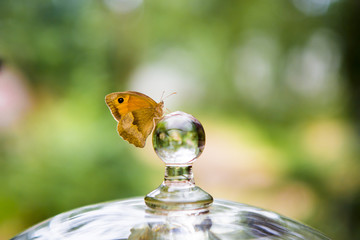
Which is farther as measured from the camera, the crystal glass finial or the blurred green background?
the blurred green background

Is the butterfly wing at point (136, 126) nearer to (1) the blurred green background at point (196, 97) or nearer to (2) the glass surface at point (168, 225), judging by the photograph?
(2) the glass surface at point (168, 225)

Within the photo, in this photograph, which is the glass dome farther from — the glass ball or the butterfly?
the butterfly

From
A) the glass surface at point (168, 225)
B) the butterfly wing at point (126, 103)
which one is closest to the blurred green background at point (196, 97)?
the butterfly wing at point (126, 103)

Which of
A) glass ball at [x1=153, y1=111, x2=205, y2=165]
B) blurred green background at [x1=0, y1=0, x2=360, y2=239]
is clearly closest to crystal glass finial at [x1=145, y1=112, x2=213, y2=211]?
glass ball at [x1=153, y1=111, x2=205, y2=165]

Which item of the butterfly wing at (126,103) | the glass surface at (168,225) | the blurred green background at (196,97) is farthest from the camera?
the blurred green background at (196,97)

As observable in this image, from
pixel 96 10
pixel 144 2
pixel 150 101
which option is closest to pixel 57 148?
pixel 96 10

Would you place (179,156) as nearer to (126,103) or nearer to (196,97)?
(126,103)
